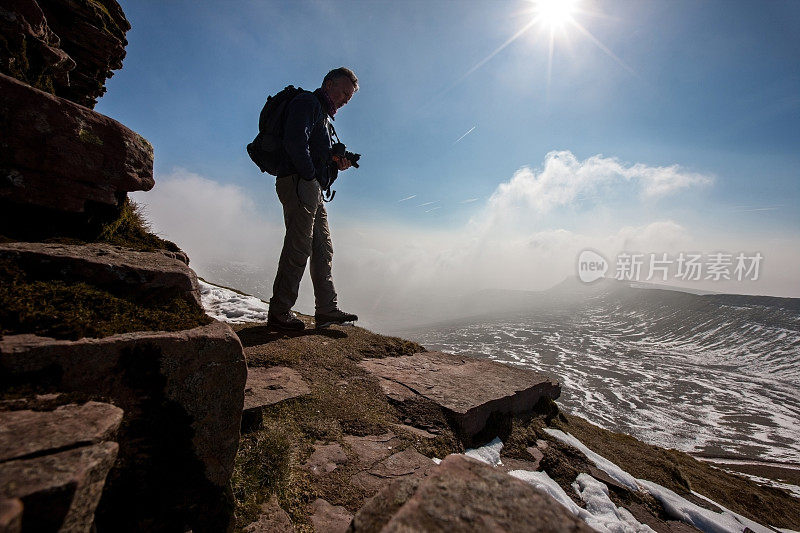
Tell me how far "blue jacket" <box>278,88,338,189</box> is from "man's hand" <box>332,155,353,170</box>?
248mm

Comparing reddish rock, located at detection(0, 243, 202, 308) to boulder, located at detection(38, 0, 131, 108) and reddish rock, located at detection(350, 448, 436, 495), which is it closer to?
reddish rock, located at detection(350, 448, 436, 495)

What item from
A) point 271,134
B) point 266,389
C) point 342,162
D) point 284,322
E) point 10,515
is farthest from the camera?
point 342,162

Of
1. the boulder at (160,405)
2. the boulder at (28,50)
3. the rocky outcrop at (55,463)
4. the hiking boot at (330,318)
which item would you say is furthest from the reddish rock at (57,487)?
the hiking boot at (330,318)

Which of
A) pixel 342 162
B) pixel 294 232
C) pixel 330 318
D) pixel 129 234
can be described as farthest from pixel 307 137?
pixel 330 318

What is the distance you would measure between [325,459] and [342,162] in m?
5.00

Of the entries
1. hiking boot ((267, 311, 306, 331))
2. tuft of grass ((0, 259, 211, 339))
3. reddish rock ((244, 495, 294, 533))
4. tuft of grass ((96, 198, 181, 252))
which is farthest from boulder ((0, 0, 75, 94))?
reddish rock ((244, 495, 294, 533))

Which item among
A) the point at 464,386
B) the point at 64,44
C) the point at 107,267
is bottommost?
the point at 464,386

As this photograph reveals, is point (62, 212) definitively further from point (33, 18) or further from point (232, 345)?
point (33, 18)

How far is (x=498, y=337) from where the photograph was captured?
159 meters

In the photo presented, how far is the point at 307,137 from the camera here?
520 centimetres

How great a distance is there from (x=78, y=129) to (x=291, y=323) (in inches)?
143

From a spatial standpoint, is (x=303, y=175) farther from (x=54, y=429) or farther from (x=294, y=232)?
(x=54, y=429)

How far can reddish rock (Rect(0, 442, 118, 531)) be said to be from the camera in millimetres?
895

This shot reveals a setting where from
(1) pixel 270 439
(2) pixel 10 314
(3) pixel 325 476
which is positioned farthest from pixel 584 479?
(2) pixel 10 314
